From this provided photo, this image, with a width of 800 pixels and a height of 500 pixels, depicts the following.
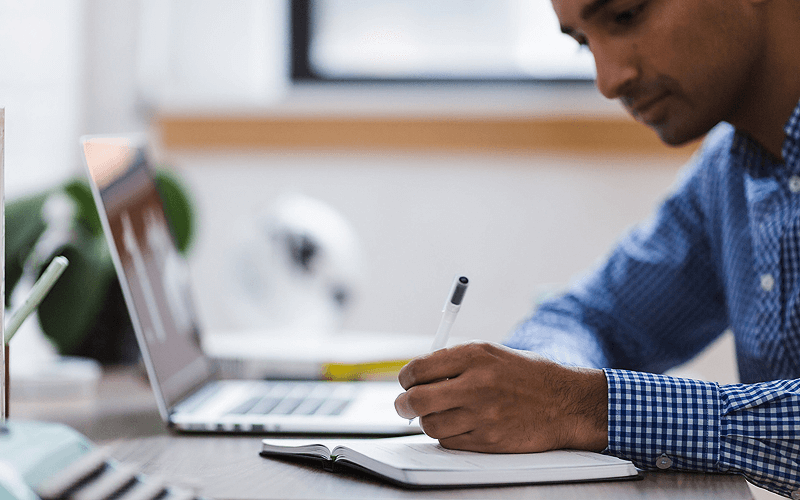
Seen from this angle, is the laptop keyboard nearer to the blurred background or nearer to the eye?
the eye

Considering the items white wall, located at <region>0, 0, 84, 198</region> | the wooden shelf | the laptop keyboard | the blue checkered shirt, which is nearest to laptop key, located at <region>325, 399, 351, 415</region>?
the laptop keyboard

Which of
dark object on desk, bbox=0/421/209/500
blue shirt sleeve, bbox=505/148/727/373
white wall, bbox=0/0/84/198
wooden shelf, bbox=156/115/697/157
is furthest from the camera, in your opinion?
wooden shelf, bbox=156/115/697/157

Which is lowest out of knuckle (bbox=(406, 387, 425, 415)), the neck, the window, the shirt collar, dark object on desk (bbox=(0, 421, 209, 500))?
knuckle (bbox=(406, 387, 425, 415))

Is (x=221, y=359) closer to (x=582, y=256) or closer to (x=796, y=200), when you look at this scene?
(x=796, y=200)

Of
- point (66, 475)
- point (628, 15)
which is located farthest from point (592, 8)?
point (66, 475)

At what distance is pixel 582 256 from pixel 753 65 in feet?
3.50

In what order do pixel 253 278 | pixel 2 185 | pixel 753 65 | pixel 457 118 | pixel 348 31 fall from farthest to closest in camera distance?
pixel 348 31
pixel 457 118
pixel 253 278
pixel 753 65
pixel 2 185

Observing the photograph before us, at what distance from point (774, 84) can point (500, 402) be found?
0.59 m

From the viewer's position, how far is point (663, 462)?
0.61 m

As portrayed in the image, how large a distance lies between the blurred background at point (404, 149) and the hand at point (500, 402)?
1354 millimetres

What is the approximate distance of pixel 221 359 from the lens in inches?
40.9

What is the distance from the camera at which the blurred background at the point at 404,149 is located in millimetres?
1963

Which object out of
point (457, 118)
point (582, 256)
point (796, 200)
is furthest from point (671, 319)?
point (457, 118)

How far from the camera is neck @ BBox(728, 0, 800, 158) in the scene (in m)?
0.91
